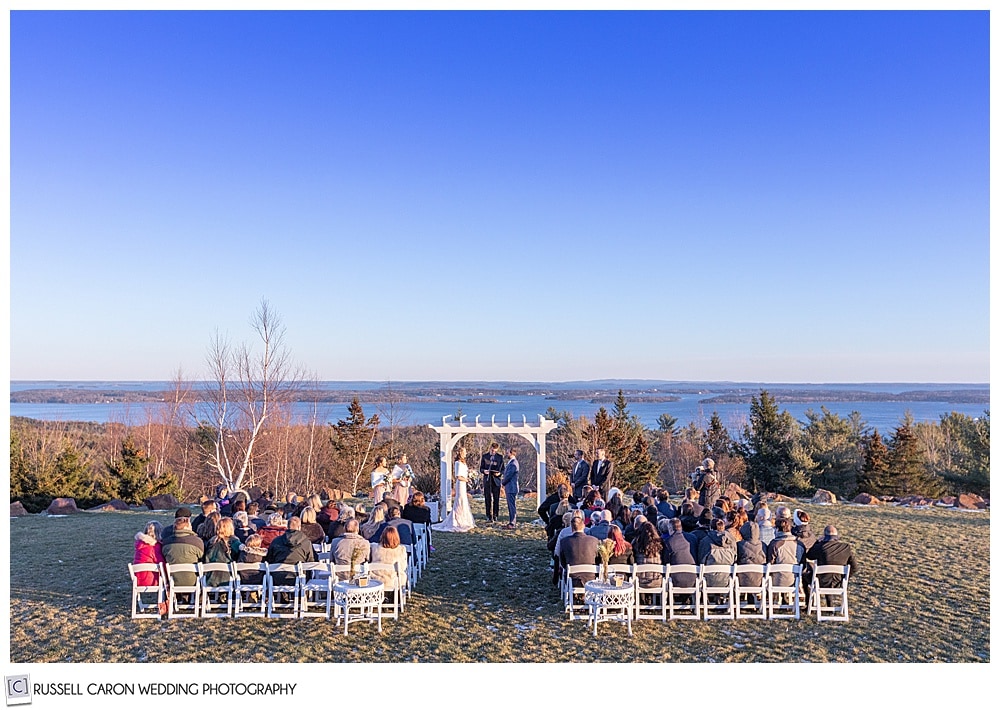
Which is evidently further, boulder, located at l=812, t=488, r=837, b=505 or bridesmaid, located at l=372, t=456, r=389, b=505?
boulder, located at l=812, t=488, r=837, b=505

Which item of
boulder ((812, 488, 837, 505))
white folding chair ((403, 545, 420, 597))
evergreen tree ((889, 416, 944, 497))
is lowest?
evergreen tree ((889, 416, 944, 497))

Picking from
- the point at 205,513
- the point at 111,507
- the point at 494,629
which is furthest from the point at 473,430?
the point at 111,507

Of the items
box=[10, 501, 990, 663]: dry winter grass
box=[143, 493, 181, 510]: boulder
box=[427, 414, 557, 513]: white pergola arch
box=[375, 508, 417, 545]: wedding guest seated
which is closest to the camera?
box=[10, 501, 990, 663]: dry winter grass

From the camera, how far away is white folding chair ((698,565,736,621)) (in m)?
7.91

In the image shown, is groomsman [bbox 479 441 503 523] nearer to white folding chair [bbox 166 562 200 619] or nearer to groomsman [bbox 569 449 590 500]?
groomsman [bbox 569 449 590 500]

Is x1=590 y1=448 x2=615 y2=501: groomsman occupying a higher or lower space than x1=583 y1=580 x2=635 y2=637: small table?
higher

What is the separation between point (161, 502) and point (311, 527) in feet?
36.5

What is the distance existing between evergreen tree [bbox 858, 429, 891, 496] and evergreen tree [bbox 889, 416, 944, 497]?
220mm

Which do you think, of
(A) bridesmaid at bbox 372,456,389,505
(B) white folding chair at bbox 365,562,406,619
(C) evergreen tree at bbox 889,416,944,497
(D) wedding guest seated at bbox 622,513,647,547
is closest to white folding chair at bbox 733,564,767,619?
(D) wedding guest seated at bbox 622,513,647,547

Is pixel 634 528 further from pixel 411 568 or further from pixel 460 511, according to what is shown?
pixel 460 511

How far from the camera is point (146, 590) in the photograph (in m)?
7.93

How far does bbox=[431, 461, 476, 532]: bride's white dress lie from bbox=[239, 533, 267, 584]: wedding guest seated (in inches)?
216

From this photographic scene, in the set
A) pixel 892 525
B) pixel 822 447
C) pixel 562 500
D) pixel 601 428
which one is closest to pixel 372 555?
pixel 562 500

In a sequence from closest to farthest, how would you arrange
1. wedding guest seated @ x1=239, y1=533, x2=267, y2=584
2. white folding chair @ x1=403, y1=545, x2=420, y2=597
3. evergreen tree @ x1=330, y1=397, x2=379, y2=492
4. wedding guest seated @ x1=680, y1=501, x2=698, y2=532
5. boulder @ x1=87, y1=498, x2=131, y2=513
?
wedding guest seated @ x1=239, y1=533, x2=267, y2=584 → white folding chair @ x1=403, y1=545, x2=420, y2=597 → wedding guest seated @ x1=680, y1=501, x2=698, y2=532 → boulder @ x1=87, y1=498, x2=131, y2=513 → evergreen tree @ x1=330, y1=397, x2=379, y2=492
